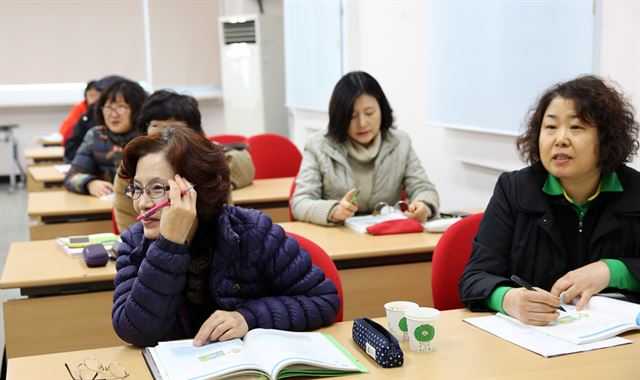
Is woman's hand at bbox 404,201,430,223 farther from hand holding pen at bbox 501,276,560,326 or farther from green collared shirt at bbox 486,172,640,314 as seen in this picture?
hand holding pen at bbox 501,276,560,326

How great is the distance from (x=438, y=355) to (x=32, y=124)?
359 inches

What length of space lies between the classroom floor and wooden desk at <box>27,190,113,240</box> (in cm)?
171

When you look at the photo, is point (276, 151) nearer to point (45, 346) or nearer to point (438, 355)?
point (45, 346)

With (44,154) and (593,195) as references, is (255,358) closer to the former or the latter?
(593,195)

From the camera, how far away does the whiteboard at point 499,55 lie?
10.6 ft

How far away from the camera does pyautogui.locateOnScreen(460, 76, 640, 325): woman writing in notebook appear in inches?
82.0

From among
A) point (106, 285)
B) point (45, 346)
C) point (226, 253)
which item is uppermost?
point (226, 253)

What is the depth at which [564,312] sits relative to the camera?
193cm

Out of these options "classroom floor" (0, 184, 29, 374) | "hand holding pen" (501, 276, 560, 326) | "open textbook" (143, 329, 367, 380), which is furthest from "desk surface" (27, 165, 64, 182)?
"hand holding pen" (501, 276, 560, 326)

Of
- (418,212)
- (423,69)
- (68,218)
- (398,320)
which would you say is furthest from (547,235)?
(423,69)

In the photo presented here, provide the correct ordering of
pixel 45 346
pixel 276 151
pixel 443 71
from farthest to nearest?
1. pixel 276 151
2. pixel 443 71
3. pixel 45 346

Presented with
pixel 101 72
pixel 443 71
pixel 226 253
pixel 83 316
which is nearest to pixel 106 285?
pixel 83 316

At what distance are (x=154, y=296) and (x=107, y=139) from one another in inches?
107

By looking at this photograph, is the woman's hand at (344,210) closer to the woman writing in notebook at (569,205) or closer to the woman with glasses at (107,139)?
the woman writing in notebook at (569,205)
